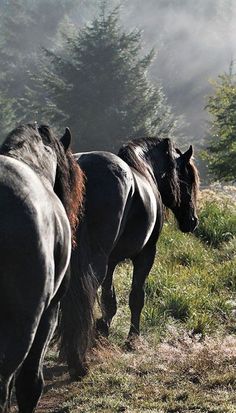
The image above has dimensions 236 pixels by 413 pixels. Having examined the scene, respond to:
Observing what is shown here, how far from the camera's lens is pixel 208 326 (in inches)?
269

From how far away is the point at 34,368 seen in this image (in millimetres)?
3371

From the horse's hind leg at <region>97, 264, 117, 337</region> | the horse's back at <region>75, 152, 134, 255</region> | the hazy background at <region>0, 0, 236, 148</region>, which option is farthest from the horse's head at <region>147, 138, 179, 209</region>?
the hazy background at <region>0, 0, 236, 148</region>

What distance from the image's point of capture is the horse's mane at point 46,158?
3365mm

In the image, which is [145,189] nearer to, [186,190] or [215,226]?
[186,190]

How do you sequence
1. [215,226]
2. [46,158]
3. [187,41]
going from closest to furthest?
[46,158]
[215,226]
[187,41]

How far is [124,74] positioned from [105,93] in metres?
1.86

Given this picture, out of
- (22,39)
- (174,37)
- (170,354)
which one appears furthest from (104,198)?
(174,37)

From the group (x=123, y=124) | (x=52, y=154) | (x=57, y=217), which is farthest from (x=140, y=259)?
(x=123, y=124)

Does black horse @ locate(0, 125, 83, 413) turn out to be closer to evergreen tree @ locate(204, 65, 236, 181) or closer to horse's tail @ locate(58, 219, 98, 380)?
horse's tail @ locate(58, 219, 98, 380)

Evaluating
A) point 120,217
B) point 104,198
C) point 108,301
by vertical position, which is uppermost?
point 104,198

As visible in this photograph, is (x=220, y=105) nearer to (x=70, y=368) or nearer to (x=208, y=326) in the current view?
(x=208, y=326)

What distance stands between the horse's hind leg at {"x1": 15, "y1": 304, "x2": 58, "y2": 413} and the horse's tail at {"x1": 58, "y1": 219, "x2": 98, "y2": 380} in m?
1.46

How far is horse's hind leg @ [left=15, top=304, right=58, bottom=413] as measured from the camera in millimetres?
3324

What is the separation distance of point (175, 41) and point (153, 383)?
3790 inches
